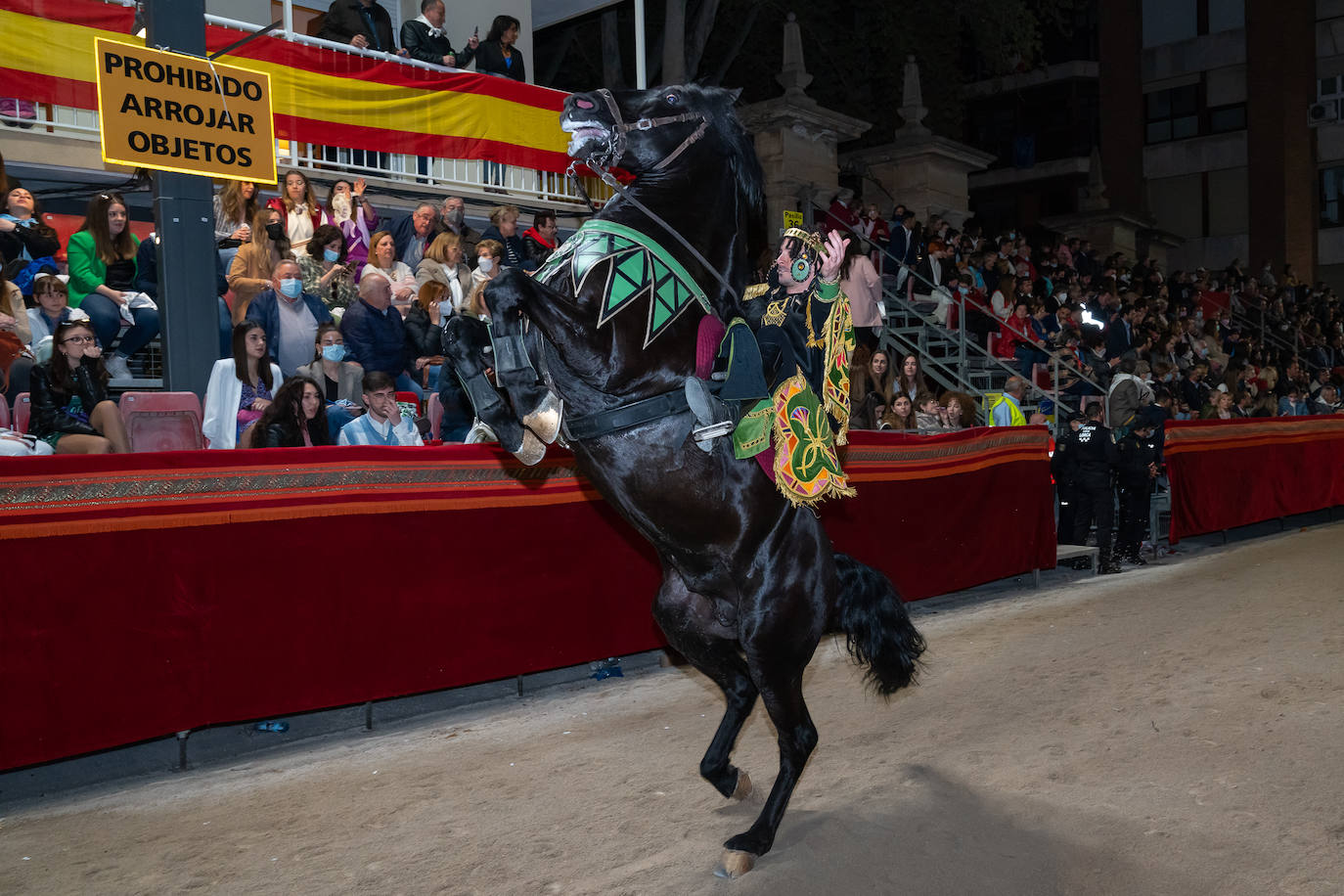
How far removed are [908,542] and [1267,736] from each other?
421 centimetres

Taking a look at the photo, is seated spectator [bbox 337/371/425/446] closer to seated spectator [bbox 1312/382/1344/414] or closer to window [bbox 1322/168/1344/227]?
seated spectator [bbox 1312/382/1344/414]

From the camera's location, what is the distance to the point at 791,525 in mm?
4598

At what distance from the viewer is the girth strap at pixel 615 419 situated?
3977 millimetres

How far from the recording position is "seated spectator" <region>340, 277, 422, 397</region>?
29.3 ft

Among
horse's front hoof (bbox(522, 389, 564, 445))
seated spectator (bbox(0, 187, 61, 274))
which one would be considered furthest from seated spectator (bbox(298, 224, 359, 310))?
horse's front hoof (bbox(522, 389, 564, 445))

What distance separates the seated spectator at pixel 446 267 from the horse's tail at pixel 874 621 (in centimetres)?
620

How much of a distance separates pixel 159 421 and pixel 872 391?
25.0 ft

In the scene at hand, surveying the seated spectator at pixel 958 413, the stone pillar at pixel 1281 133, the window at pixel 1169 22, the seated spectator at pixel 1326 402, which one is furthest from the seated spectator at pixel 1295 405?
the window at pixel 1169 22

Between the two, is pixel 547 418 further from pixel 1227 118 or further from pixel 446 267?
pixel 1227 118

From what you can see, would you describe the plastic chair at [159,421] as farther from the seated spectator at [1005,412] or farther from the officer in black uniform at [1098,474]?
the officer in black uniform at [1098,474]

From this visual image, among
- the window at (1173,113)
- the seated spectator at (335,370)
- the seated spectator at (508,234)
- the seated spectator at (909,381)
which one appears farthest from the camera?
the window at (1173,113)

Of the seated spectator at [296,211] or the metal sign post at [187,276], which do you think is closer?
the metal sign post at [187,276]

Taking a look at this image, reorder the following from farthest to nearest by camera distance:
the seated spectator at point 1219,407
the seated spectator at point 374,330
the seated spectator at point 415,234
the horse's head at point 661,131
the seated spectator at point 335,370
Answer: the seated spectator at point 1219,407 < the seated spectator at point 415,234 < the seated spectator at point 374,330 < the seated spectator at point 335,370 < the horse's head at point 661,131

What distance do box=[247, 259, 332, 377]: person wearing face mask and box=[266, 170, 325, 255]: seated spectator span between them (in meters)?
1.13
